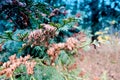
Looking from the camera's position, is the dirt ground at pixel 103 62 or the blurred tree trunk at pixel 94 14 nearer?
the dirt ground at pixel 103 62

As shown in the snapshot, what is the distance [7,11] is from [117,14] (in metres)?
3.81

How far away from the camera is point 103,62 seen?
6.71m

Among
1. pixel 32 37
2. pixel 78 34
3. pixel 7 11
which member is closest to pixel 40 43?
pixel 32 37

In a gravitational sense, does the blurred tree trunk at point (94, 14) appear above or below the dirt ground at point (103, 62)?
above

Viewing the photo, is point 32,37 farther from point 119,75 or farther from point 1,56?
point 119,75

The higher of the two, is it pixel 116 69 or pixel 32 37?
pixel 32 37

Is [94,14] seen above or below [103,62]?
above

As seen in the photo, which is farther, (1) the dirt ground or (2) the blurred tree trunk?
(2) the blurred tree trunk

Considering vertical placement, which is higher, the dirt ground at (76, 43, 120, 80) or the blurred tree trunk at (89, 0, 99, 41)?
the blurred tree trunk at (89, 0, 99, 41)

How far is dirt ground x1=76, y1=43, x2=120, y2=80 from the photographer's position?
617 centimetres

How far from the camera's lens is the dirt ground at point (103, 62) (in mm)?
6168

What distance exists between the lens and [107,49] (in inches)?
288

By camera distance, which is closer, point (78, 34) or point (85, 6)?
point (78, 34)

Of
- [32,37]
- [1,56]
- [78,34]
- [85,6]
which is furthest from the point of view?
[85,6]
